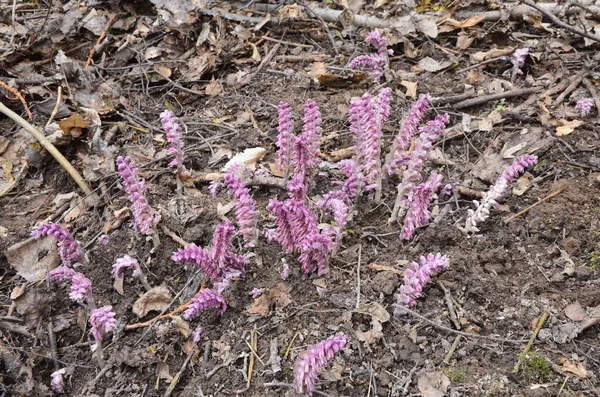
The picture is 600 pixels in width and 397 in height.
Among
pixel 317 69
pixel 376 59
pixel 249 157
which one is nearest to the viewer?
pixel 249 157

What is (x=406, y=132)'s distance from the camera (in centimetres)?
279

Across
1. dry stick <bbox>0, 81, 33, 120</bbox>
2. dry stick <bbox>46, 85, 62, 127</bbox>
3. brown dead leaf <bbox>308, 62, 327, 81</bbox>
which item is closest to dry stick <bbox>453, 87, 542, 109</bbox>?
brown dead leaf <bbox>308, 62, 327, 81</bbox>

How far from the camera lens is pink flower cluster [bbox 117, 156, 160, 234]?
261 centimetres

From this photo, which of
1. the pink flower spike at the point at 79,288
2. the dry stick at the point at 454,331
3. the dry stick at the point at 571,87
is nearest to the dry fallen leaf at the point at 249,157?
the pink flower spike at the point at 79,288

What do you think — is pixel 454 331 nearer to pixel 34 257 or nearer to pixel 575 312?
pixel 575 312

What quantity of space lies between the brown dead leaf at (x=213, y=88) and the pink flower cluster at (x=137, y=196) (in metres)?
1.40

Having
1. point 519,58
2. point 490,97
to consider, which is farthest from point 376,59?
point 519,58

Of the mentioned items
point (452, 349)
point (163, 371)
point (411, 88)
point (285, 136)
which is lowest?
point (163, 371)

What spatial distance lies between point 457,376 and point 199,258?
4.02 feet

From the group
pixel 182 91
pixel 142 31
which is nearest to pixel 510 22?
pixel 182 91

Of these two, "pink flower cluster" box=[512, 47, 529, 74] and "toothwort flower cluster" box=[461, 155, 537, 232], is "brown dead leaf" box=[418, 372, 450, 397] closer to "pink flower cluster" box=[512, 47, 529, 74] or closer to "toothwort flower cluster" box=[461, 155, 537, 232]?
"toothwort flower cluster" box=[461, 155, 537, 232]

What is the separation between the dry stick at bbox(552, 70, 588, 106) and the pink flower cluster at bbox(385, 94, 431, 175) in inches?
44.6

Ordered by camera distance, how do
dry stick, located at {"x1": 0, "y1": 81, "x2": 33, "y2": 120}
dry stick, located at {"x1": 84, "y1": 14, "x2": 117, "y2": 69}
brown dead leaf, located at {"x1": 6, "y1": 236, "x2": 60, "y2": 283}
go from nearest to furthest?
brown dead leaf, located at {"x1": 6, "y1": 236, "x2": 60, "y2": 283} < dry stick, located at {"x1": 0, "y1": 81, "x2": 33, "y2": 120} < dry stick, located at {"x1": 84, "y1": 14, "x2": 117, "y2": 69}

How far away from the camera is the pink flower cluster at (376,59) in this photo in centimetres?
379
